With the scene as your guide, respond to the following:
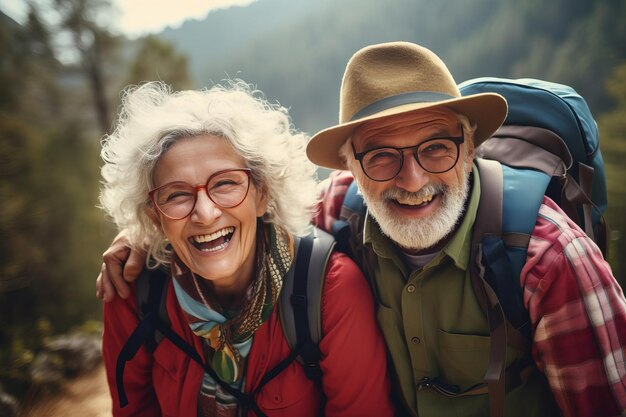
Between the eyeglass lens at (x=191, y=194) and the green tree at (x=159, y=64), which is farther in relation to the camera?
the green tree at (x=159, y=64)

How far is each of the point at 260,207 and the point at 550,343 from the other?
55.7 inches

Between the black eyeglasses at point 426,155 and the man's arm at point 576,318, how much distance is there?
466 mm

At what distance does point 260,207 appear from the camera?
74.9 inches

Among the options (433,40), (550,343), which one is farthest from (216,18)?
(550,343)

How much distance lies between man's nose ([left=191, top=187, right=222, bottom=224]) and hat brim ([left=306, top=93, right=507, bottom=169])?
0.61 meters

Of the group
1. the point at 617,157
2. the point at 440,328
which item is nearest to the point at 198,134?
the point at 440,328

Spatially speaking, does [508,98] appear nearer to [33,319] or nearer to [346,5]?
[33,319]

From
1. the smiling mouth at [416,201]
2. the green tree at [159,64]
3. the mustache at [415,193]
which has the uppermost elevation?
the green tree at [159,64]

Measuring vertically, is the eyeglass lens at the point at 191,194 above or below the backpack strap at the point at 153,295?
above

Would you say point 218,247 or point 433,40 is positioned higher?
point 433,40

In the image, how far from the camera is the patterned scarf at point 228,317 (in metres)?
1.71

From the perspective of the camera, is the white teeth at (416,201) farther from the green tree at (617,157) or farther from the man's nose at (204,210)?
the green tree at (617,157)

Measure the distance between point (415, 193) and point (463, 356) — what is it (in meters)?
0.76

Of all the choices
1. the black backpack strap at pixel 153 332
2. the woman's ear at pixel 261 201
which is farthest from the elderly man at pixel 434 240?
the black backpack strap at pixel 153 332
